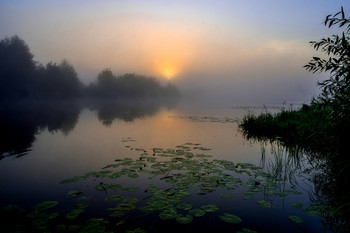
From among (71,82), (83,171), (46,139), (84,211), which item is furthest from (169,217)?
(71,82)

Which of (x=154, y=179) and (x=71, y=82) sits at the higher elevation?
(x=71, y=82)

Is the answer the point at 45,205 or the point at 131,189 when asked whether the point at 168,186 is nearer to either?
the point at 131,189

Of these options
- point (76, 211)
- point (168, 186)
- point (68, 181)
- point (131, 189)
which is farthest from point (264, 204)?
point (68, 181)

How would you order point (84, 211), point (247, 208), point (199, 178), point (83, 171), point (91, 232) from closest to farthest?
point (91, 232) < point (84, 211) < point (247, 208) < point (199, 178) < point (83, 171)

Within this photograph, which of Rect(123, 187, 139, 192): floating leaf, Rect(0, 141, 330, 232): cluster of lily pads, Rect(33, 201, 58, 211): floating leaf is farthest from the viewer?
Rect(123, 187, 139, 192): floating leaf

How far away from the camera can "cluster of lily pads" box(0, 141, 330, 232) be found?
5.07 metres

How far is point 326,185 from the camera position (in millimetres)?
7281

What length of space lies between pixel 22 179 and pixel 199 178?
6.68 m

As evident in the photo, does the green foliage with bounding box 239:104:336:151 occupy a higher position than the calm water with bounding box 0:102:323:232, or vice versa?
the green foliage with bounding box 239:104:336:151

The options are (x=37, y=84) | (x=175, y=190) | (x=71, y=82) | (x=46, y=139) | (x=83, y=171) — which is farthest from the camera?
(x=71, y=82)

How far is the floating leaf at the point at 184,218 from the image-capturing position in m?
4.76

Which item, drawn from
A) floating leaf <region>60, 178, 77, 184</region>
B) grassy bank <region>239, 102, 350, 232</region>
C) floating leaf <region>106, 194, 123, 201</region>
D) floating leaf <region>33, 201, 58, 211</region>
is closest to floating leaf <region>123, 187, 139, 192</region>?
floating leaf <region>106, 194, 123, 201</region>

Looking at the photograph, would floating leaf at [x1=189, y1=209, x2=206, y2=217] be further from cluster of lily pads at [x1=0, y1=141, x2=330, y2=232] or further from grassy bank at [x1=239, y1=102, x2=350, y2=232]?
grassy bank at [x1=239, y1=102, x2=350, y2=232]

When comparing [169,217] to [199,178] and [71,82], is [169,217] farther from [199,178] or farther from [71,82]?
[71,82]
